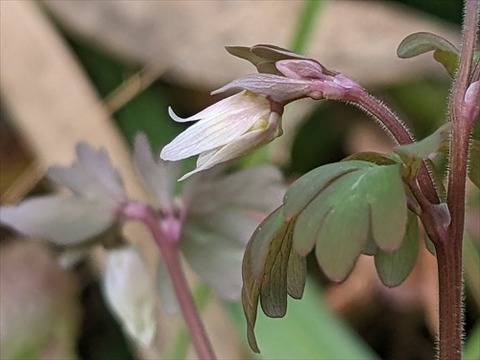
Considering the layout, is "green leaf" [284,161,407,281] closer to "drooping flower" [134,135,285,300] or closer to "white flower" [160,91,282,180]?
"white flower" [160,91,282,180]

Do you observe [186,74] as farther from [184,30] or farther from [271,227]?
[271,227]

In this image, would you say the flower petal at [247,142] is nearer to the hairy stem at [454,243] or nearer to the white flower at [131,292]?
the hairy stem at [454,243]

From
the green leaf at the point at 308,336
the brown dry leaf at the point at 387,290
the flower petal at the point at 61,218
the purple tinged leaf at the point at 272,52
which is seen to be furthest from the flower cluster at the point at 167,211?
the brown dry leaf at the point at 387,290

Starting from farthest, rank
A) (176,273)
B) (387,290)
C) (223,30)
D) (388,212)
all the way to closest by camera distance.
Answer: (223,30), (387,290), (176,273), (388,212)

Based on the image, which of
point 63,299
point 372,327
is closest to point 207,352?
point 63,299

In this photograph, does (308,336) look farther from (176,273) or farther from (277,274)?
(277,274)

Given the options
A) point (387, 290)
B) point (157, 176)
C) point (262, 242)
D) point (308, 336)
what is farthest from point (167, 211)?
point (387, 290)

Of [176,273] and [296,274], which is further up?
[296,274]
